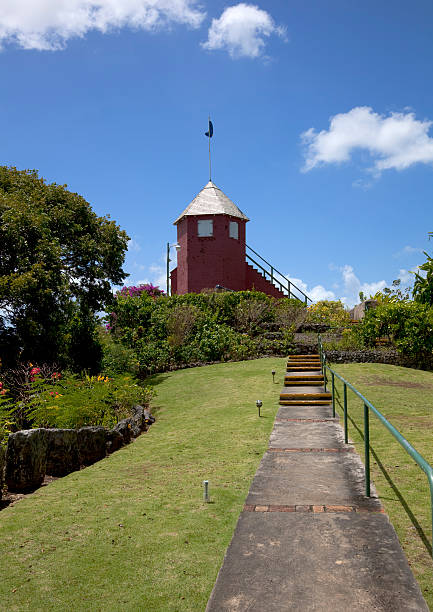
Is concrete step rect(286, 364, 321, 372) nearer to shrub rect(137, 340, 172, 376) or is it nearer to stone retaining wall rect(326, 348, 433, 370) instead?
stone retaining wall rect(326, 348, 433, 370)

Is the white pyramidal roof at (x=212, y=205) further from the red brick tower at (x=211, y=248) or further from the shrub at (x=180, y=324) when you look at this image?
the shrub at (x=180, y=324)

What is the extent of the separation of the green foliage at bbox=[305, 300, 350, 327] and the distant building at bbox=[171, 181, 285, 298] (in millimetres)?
4238

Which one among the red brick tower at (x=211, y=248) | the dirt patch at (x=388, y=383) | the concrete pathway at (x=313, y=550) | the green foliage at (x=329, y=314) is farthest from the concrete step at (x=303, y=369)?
the red brick tower at (x=211, y=248)

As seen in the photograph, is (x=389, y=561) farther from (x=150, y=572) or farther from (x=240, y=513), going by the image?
(x=150, y=572)

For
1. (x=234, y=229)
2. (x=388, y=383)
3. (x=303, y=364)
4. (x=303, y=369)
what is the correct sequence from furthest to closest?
(x=234, y=229)
(x=303, y=364)
(x=303, y=369)
(x=388, y=383)

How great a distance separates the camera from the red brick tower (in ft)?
100

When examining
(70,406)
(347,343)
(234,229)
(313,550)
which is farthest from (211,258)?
(313,550)

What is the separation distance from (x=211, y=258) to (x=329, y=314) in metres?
8.29

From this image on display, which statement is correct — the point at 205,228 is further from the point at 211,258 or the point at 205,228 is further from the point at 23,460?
the point at 23,460

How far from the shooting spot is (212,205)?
3150cm

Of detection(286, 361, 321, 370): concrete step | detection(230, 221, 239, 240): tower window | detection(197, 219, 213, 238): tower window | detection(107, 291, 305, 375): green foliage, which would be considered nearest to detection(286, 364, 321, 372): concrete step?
detection(286, 361, 321, 370): concrete step

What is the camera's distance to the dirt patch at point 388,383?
13.7m

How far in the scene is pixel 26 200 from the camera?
1630 centimetres

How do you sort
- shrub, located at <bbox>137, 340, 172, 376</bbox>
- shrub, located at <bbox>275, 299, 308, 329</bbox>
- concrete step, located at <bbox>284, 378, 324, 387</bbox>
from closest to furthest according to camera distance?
concrete step, located at <bbox>284, 378, 324, 387</bbox> < shrub, located at <bbox>137, 340, 172, 376</bbox> < shrub, located at <bbox>275, 299, 308, 329</bbox>
